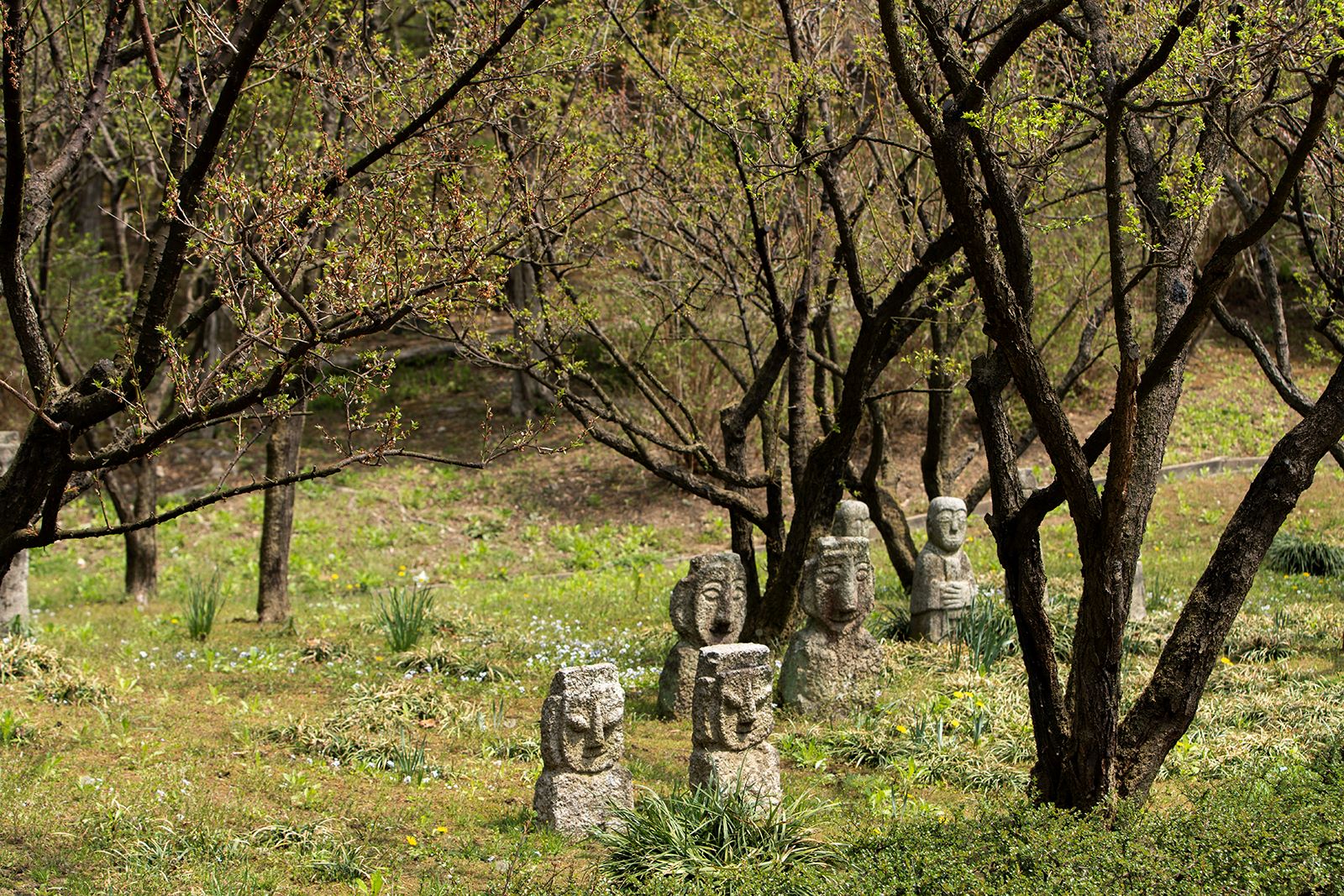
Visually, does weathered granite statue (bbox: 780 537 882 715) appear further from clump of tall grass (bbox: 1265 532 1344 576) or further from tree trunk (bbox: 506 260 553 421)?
tree trunk (bbox: 506 260 553 421)

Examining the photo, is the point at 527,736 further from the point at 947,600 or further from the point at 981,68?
the point at 981,68

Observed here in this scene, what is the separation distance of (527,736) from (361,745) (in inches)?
40.8

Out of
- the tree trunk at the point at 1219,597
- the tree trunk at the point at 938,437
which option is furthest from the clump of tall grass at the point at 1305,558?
the tree trunk at the point at 1219,597

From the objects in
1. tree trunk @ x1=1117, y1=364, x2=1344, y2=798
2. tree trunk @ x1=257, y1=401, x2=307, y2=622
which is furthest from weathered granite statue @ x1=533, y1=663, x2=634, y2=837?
tree trunk @ x1=257, y1=401, x2=307, y2=622

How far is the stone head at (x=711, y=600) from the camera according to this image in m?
8.41

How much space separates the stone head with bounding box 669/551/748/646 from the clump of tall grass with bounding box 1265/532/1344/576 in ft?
23.0

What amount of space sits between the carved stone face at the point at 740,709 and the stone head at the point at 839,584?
2080mm

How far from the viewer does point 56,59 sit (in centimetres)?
854

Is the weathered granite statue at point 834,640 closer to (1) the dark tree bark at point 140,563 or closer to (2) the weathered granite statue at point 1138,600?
(2) the weathered granite statue at point 1138,600

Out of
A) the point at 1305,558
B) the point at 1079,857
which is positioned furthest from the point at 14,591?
the point at 1305,558

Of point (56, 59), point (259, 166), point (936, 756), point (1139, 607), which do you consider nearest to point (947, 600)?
point (1139, 607)

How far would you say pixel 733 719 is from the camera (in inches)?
252

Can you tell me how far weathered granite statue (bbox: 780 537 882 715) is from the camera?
8477mm

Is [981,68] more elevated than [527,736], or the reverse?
[981,68]
